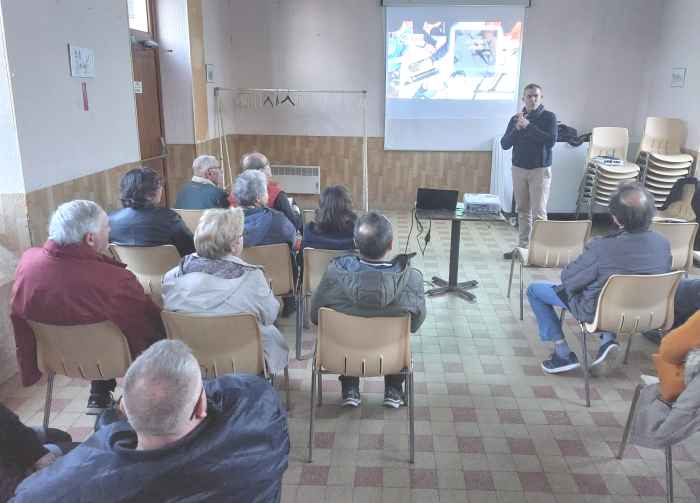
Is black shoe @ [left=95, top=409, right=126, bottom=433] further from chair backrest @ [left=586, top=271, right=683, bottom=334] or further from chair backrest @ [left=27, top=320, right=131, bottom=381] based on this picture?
chair backrest @ [left=586, top=271, right=683, bottom=334]

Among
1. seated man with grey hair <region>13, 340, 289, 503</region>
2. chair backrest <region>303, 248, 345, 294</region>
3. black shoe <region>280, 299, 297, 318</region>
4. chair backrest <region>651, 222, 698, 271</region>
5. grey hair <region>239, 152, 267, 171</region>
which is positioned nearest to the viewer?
seated man with grey hair <region>13, 340, 289, 503</region>

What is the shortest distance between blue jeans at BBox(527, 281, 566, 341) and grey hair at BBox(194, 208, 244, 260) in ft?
6.20

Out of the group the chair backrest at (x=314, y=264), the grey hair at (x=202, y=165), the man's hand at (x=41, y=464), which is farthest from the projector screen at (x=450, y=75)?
the man's hand at (x=41, y=464)

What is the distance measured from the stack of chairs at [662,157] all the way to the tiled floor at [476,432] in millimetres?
2914

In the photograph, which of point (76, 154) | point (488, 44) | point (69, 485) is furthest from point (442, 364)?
point (488, 44)

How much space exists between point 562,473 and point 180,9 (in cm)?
524

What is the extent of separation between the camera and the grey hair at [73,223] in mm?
2176

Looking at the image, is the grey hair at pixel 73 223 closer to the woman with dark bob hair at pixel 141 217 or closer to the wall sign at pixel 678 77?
the woman with dark bob hair at pixel 141 217

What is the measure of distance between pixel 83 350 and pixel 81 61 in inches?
87.9

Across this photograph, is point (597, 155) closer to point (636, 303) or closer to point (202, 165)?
point (636, 303)

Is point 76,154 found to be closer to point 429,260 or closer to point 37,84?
point 37,84

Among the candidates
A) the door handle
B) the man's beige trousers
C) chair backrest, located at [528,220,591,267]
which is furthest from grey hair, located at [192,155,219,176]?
the man's beige trousers

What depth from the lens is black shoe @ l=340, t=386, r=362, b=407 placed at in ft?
8.84

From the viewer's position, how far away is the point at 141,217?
302 centimetres
